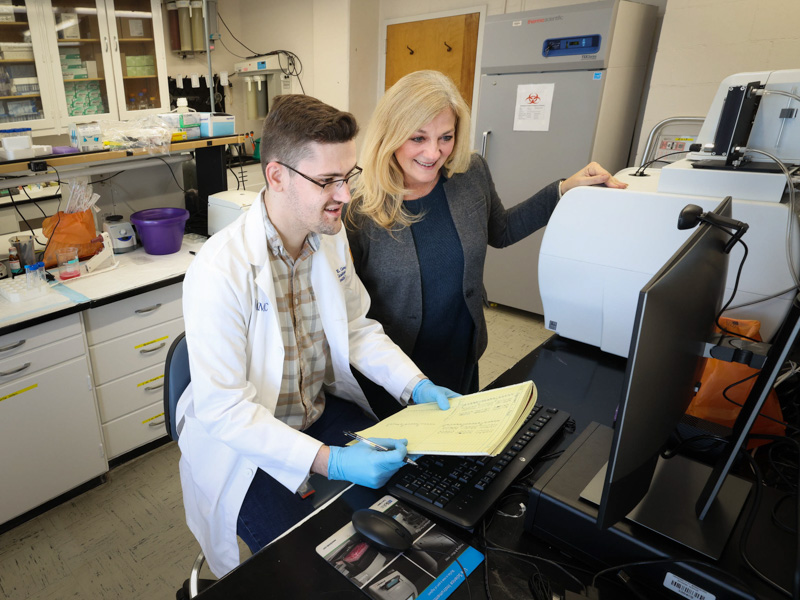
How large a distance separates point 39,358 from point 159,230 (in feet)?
2.42

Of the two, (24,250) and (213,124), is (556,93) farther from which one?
(24,250)

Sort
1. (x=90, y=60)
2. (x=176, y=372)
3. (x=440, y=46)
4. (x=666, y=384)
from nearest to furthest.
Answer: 1. (x=666, y=384)
2. (x=176, y=372)
3. (x=90, y=60)
4. (x=440, y=46)

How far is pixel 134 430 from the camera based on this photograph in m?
2.16

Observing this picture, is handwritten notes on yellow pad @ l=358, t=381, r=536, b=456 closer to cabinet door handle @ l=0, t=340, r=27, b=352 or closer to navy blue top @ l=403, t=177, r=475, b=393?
navy blue top @ l=403, t=177, r=475, b=393

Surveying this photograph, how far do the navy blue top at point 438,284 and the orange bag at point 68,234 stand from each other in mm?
1462

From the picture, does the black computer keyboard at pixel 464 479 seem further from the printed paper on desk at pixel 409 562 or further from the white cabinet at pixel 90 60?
the white cabinet at pixel 90 60

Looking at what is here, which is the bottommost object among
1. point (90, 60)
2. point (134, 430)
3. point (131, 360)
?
point (134, 430)

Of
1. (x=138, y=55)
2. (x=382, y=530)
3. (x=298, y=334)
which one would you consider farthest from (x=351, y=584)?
(x=138, y=55)

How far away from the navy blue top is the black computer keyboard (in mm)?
578

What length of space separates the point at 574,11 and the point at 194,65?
346cm

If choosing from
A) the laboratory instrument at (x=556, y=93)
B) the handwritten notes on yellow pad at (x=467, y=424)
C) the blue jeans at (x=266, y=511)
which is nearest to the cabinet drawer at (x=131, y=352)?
the blue jeans at (x=266, y=511)

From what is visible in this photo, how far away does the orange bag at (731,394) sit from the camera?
3.43ft

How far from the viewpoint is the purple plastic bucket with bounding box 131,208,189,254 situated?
2.28m

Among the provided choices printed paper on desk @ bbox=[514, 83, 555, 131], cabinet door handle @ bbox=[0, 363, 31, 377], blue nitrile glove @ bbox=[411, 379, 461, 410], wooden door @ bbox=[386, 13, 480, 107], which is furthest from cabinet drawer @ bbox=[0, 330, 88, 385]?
wooden door @ bbox=[386, 13, 480, 107]
